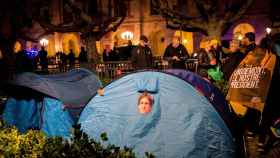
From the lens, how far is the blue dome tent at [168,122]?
651 centimetres

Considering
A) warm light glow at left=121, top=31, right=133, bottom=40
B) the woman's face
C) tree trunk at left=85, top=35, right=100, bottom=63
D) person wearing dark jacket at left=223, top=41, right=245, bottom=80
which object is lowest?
the woman's face

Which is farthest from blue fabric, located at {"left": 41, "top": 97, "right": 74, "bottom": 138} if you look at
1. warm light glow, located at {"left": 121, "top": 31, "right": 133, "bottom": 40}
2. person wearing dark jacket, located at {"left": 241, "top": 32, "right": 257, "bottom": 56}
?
warm light glow, located at {"left": 121, "top": 31, "right": 133, "bottom": 40}

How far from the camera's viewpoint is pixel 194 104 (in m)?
6.64

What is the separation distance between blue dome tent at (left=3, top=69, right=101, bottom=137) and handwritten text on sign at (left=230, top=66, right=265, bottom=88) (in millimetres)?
3157

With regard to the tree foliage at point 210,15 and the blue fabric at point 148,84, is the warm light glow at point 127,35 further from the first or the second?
the blue fabric at point 148,84

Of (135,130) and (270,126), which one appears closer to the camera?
(135,130)

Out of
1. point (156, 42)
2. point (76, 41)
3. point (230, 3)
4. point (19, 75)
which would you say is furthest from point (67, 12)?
point (19, 75)

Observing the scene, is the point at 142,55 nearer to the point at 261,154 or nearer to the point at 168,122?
the point at 261,154

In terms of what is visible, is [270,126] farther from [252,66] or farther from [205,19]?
[205,19]

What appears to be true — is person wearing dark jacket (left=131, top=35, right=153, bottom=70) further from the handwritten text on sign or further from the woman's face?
the woman's face

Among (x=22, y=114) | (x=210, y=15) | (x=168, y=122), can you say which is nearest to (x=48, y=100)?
(x=22, y=114)

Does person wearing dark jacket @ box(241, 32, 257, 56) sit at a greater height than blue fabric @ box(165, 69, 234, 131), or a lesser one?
greater

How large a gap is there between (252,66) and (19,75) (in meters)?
4.40

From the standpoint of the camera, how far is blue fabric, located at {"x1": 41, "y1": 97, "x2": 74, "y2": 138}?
8.62m
